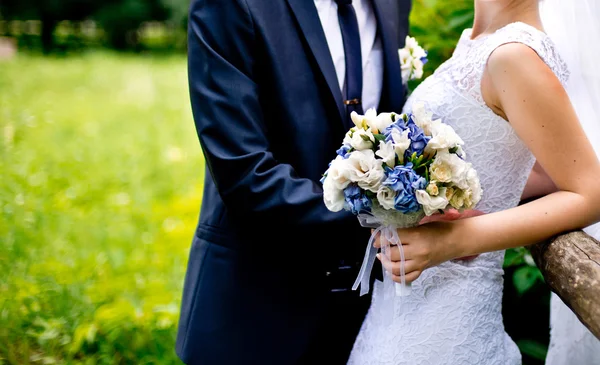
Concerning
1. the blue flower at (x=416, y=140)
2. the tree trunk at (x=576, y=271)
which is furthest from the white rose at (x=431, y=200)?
the tree trunk at (x=576, y=271)

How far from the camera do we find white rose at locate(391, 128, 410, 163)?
1444 millimetres

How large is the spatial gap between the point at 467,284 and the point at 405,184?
0.53 meters

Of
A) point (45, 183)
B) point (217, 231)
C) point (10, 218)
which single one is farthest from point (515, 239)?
point (45, 183)

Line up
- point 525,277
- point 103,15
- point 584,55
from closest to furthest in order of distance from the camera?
1. point 584,55
2. point 525,277
3. point 103,15

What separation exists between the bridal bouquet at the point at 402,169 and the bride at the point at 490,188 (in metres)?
0.18

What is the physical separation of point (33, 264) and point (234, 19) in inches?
107

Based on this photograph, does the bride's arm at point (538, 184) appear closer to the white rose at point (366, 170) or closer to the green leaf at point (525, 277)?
→ the green leaf at point (525, 277)

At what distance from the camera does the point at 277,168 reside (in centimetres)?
189

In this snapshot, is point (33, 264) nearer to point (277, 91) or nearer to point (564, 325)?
point (277, 91)

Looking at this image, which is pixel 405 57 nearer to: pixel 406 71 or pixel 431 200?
pixel 406 71

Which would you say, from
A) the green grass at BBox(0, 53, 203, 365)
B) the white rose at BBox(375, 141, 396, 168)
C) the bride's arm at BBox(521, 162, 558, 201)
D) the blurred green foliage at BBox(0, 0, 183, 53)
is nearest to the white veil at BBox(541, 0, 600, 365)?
the bride's arm at BBox(521, 162, 558, 201)

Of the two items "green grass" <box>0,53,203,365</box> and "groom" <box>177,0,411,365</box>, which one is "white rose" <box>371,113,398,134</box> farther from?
"green grass" <box>0,53,203,365</box>

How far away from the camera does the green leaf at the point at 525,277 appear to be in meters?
2.50

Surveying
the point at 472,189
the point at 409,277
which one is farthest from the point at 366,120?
the point at 409,277
